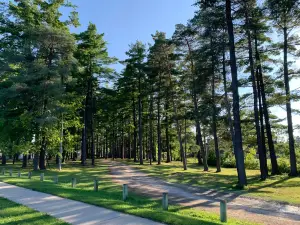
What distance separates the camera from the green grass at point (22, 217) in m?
5.55

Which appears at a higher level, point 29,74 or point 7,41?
point 7,41

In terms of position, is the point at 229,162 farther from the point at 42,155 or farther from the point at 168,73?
the point at 42,155

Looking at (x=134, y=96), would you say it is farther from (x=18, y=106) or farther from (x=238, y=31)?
(x=238, y=31)

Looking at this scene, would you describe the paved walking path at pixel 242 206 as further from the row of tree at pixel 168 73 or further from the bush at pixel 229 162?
the bush at pixel 229 162

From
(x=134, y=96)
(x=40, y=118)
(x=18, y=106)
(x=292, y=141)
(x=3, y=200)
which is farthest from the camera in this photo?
(x=134, y=96)

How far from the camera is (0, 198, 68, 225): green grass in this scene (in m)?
5.55

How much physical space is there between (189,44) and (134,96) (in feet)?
40.0

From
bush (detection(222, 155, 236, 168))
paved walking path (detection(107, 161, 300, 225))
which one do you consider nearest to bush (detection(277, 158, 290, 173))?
bush (detection(222, 155, 236, 168))

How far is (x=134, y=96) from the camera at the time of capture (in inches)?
1363

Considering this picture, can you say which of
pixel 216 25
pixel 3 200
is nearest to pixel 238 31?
pixel 216 25

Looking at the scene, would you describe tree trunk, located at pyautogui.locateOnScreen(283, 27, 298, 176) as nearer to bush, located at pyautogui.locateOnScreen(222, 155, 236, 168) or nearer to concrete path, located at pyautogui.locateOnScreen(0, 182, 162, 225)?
bush, located at pyautogui.locateOnScreen(222, 155, 236, 168)

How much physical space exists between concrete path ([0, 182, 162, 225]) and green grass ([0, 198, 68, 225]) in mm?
269

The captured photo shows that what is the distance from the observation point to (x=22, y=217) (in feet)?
19.7

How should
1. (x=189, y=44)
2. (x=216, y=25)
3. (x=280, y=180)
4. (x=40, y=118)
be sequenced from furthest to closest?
1. (x=189, y=44)
2. (x=40, y=118)
3. (x=280, y=180)
4. (x=216, y=25)
